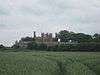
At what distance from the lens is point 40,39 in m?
113

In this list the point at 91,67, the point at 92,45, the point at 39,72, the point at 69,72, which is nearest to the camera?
the point at 39,72

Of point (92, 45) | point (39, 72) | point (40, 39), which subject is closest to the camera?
point (39, 72)

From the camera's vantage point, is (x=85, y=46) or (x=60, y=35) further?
(x=60, y=35)

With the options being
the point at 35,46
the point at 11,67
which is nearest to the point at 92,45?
the point at 35,46

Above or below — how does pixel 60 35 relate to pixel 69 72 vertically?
above

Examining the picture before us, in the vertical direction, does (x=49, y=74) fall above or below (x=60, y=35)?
below

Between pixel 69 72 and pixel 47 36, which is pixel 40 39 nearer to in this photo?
pixel 47 36

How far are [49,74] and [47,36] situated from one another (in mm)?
93803

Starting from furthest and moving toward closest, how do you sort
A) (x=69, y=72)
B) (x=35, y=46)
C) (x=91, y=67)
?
(x=35, y=46) < (x=91, y=67) < (x=69, y=72)

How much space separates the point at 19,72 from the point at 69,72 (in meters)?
7.56

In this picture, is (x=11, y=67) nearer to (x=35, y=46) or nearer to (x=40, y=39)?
(x=35, y=46)

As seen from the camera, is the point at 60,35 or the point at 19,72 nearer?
the point at 19,72

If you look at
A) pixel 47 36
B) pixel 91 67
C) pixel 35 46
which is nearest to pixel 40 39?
pixel 47 36

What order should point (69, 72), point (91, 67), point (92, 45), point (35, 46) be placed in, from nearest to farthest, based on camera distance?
point (69, 72) → point (91, 67) → point (92, 45) → point (35, 46)
